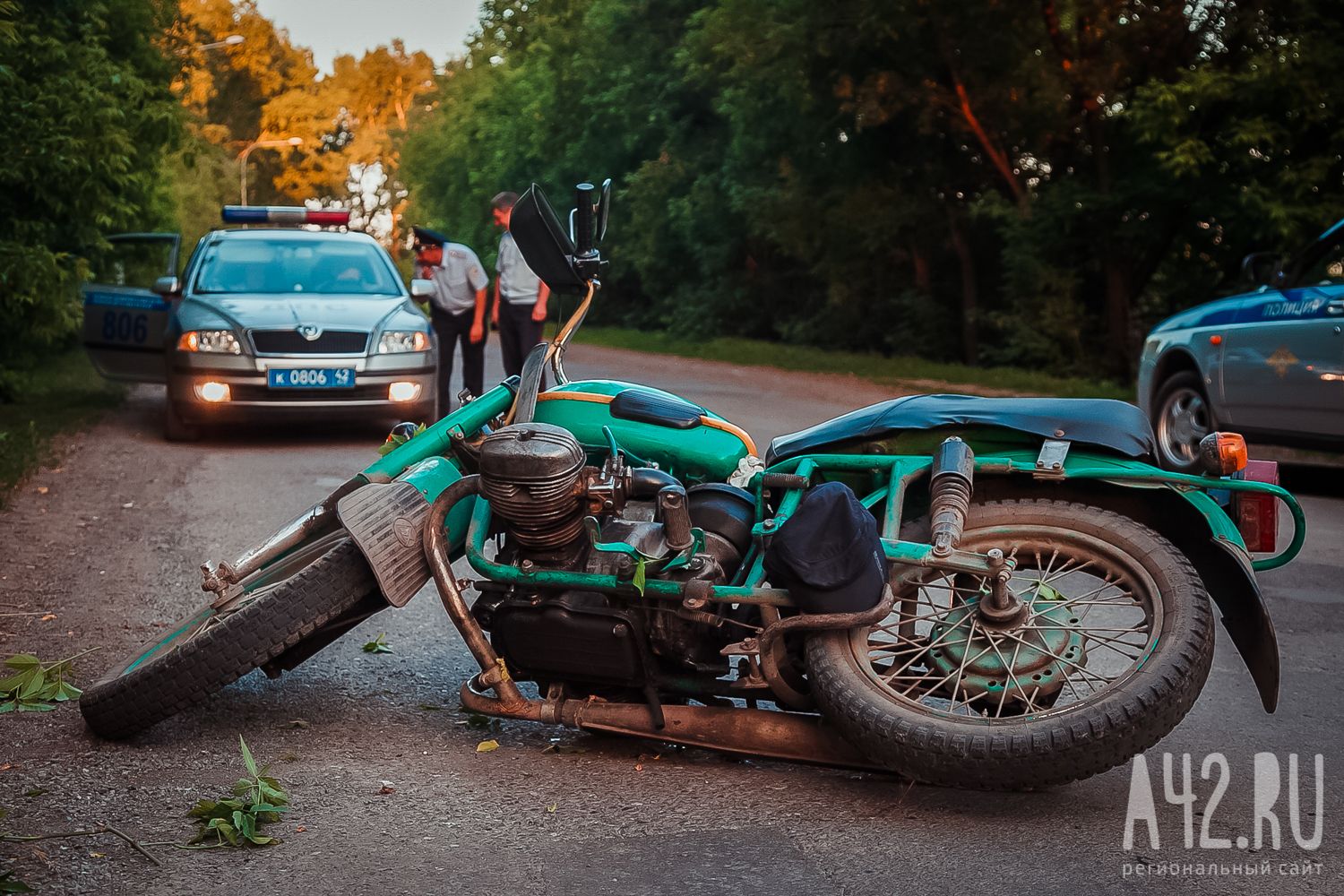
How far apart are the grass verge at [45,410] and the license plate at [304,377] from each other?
164 centimetres

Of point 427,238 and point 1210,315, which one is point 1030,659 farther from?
point 427,238

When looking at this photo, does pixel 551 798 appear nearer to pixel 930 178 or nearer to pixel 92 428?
pixel 92 428

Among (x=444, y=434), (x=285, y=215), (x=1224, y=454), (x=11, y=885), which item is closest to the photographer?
(x=11, y=885)

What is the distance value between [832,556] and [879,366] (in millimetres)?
20764

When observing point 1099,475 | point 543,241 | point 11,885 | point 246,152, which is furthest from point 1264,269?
point 246,152

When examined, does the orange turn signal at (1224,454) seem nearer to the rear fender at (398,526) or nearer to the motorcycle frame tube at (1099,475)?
the motorcycle frame tube at (1099,475)

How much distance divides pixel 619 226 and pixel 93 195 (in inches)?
1105

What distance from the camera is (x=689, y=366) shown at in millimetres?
25500

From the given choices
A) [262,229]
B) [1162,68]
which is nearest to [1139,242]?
[1162,68]

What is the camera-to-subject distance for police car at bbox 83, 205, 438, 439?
451 inches

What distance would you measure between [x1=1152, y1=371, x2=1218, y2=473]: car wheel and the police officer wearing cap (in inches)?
214

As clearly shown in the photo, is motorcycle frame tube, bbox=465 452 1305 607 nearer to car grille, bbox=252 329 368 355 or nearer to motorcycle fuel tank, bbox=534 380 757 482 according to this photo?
motorcycle fuel tank, bbox=534 380 757 482

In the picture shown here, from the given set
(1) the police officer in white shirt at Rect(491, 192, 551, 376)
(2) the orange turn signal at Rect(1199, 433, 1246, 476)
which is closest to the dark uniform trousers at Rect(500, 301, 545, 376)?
(1) the police officer in white shirt at Rect(491, 192, 551, 376)

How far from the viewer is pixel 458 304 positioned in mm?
13312
